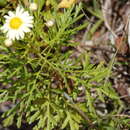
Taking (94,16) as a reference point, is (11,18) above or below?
below

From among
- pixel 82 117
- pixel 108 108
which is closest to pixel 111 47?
pixel 108 108

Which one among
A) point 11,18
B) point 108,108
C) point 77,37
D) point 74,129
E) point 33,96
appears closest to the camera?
point 11,18

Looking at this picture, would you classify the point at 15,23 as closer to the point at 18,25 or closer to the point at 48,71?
the point at 18,25

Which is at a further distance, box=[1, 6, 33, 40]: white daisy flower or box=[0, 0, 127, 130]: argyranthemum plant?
box=[0, 0, 127, 130]: argyranthemum plant

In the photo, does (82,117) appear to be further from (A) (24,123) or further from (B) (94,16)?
(B) (94,16)

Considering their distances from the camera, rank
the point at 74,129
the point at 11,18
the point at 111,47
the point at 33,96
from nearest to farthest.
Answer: the point at 11,18, the point at 33,96, the point at 74,129, the point at 111,47

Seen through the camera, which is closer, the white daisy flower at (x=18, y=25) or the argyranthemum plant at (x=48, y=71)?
the white daisy flower at (x=18, y=25)

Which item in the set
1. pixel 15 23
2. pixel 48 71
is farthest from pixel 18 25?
pixel 48 71

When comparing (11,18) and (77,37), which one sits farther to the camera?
(77,37)
